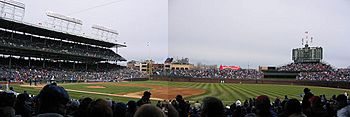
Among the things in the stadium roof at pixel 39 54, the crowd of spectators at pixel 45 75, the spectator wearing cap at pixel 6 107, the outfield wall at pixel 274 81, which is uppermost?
the stadium roof at pixel 39 54

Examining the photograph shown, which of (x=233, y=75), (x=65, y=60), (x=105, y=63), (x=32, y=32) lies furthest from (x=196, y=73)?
(x=32, y=32)

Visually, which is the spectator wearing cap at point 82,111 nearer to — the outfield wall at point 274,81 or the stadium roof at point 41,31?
the outfield wall at point 274,81

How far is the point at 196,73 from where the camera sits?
201 ft

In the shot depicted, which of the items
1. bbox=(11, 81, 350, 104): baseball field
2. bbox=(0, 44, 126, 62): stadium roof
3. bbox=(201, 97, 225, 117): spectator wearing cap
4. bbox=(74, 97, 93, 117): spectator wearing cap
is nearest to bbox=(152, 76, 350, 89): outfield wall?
bbox=(11, 81, 350, 104): baseball field

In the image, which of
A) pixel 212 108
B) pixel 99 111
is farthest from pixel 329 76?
pixel 99 111

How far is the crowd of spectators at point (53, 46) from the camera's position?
148ft

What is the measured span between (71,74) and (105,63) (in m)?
18.9

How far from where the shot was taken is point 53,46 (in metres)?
Answer: 53.6

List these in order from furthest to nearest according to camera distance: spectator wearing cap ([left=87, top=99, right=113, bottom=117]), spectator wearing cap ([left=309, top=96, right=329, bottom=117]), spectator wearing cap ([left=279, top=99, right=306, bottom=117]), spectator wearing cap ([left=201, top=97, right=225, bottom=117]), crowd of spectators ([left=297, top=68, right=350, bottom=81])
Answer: crowd of spectators ([left=297, top=68, right=350, bottom=81]) → spectator wearing cap ([left=309, top=96, right=329, bottom=117]) → spectator wearing cap ([left=279, top=99, right=306, bottom=117]) → spectator wearing cap ([left=201, top=97, right=225, bottom=117]) → spectator wearing cap ([left=87, top=99, right=113, bottom=117])

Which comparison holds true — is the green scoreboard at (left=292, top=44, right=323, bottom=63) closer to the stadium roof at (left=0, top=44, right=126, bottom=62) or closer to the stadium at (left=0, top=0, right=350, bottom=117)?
the stadium at (left=0, top=0, right=350, bottom=117)

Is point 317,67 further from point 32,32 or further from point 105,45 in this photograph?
point 32,32

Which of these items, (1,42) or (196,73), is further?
(196,73)

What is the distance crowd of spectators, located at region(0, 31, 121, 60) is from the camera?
148 ft

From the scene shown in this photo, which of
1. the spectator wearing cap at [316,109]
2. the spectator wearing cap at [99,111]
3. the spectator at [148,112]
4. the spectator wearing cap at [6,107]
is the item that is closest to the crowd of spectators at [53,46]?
the spectator wearing cap at [6,107]
